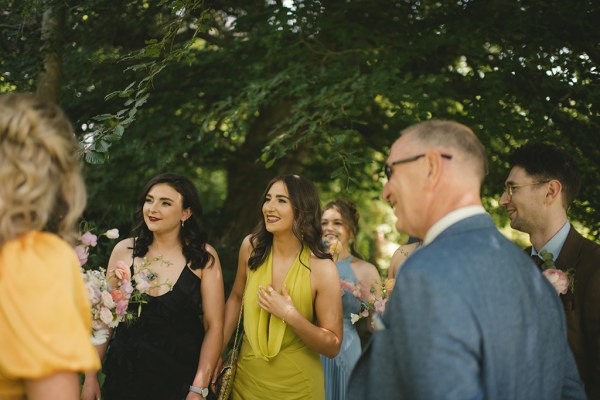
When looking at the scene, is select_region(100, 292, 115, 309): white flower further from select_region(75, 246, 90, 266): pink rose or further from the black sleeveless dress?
the black sleeveless dress

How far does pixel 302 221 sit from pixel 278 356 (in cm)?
96

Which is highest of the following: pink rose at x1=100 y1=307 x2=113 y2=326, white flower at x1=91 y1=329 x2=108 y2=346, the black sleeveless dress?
pink rose at x1=100 y1=307 x2=113 y2=326

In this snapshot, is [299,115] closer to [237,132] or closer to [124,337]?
[237,132]

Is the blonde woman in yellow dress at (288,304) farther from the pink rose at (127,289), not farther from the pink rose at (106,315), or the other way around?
the pink rose at (106,315)

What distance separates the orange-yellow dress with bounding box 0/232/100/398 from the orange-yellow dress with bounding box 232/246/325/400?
2.21 meters

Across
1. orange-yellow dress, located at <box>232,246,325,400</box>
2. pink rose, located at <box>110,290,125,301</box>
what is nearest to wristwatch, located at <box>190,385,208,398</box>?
orange-yellow dress, located at <box>232,246,325,400</box>

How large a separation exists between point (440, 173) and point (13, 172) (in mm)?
1361

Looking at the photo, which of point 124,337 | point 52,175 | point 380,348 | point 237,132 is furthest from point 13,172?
point 237,132

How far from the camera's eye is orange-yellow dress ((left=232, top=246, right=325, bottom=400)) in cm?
359

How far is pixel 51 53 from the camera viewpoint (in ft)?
17.9

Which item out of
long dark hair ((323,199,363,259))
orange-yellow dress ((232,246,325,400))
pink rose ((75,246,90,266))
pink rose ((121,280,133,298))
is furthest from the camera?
long dark hair ((323,199,363,259))

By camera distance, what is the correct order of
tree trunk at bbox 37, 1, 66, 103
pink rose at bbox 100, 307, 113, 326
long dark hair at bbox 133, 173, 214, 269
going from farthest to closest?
tree trunk at bbox 37, 1, 66, 103 < long dark hair at bbox 133, 173, 214, 269 < pink rose at bbox 100, 307, 113, 326

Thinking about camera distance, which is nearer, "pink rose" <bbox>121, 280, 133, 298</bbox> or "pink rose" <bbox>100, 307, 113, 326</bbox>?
"pink rose" <bbox>100, 307, 113, 326</bbox>

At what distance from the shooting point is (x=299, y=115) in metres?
5.08
